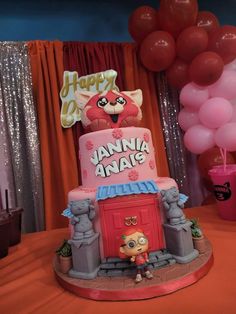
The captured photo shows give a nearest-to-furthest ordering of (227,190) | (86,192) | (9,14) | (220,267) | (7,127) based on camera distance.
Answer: (220,267), (86,192), (227,190), (7,127), (9,14)

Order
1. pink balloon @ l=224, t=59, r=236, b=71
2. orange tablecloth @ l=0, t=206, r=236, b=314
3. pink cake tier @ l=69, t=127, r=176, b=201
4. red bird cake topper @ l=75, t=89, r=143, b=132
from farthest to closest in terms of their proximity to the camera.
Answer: pink balloon @ l=224, t=59, r=236, b=71 → red bird cake topper @ l=75, t=89, r=143, b=132 → pink cake tier @ l=69, t=127, r=176, b=201 → orange tablecloth @ l=0, t=206, r=236, b=314

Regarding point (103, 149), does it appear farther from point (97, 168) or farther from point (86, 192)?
point (86, 192)

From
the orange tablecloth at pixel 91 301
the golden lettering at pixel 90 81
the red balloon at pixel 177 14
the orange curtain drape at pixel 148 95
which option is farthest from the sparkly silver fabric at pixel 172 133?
the orange tablecloth at pixel 91 301

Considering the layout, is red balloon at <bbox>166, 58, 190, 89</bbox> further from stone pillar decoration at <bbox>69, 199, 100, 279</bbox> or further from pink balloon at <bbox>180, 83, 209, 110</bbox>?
stone pillar decoration at <bbox>69, 199, 100, 279</bbox>

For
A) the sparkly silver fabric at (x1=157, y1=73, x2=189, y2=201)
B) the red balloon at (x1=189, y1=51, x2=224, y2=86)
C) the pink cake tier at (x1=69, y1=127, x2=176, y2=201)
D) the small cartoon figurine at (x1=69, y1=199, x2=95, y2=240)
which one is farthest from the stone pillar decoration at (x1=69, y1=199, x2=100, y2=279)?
the sparkly silver fabric at (x1=157, y1=73, x2=189, y2=201)

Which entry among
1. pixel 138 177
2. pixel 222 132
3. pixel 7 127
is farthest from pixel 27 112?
pixel 222 132

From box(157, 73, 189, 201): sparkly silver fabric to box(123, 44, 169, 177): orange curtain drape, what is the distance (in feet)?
0.23

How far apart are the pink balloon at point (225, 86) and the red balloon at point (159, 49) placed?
45 centimetres

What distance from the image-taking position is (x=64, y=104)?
2.61 meters

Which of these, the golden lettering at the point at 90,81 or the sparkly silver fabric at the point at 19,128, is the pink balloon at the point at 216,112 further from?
the sparkly silver fabric at the point at 19,128

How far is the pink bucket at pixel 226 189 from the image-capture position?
84.5 inches

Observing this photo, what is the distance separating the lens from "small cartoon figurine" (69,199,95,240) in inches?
53.4

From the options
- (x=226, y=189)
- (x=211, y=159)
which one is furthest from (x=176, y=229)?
(x=211, y=159)

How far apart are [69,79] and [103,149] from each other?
1349 millimetres
